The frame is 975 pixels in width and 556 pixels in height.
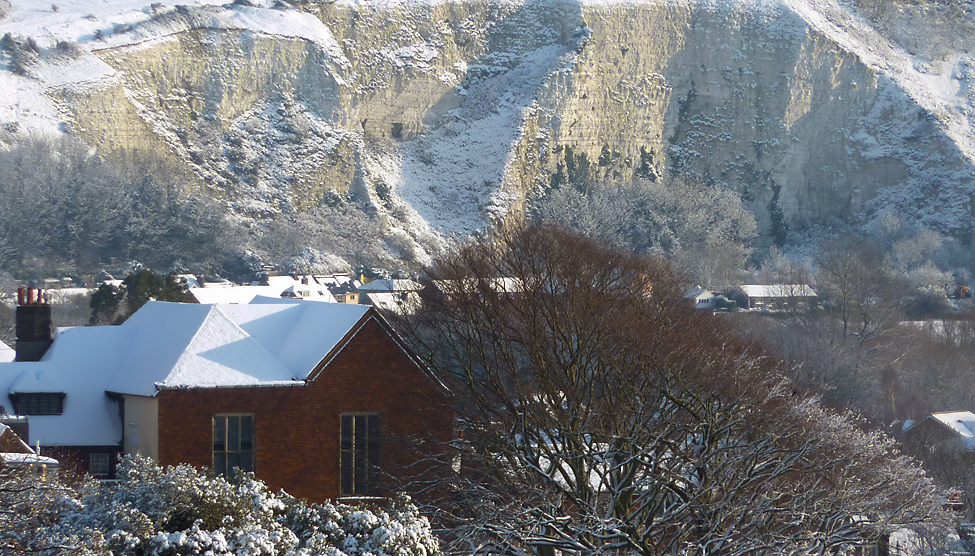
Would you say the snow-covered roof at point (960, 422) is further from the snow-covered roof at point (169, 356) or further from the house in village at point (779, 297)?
the house in village at point (779, 297)

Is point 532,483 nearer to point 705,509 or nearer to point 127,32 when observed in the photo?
point 705,509

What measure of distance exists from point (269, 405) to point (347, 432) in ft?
4.81

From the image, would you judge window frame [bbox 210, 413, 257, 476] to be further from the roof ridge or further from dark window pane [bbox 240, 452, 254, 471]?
the roof ridge

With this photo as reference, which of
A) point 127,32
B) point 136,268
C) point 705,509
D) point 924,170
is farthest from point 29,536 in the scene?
point 924,170

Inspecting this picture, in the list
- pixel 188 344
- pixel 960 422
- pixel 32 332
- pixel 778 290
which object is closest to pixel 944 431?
pixel 960 422

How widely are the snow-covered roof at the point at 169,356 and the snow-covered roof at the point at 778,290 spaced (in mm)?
60087

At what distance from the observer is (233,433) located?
22469 millimetres

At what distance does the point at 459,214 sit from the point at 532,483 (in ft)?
317

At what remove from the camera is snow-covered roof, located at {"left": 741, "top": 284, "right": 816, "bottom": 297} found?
83750mm

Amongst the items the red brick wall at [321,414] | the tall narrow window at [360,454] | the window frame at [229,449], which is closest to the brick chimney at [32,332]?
the red brick wall at [321,414]

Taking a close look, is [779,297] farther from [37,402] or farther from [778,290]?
[37,402]

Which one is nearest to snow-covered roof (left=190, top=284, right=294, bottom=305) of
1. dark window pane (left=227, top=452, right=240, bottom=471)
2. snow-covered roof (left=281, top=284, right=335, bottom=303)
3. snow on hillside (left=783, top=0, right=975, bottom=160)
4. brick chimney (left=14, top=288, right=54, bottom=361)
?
snow-covered roof (left=281, top=284, right=335, bottom=303)

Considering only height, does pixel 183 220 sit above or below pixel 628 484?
below

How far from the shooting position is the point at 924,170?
12962 centimetres
